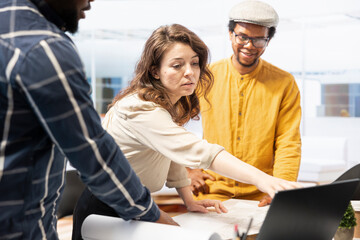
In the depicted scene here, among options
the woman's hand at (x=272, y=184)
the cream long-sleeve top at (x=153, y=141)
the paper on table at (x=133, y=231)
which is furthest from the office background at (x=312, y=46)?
the paper on table at (x=133, y=231)

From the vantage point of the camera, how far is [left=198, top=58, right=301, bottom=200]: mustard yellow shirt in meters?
2.22

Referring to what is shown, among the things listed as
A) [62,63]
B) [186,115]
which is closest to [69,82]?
[62,63]

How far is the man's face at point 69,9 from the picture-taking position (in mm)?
976

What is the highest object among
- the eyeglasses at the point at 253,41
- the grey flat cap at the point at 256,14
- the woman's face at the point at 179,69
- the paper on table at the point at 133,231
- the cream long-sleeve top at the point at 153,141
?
the grey flat cap at the point at 256,14

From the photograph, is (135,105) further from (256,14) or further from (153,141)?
(256,14)

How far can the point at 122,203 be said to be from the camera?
106 cm

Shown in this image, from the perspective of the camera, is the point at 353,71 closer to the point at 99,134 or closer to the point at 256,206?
the point at 256,206

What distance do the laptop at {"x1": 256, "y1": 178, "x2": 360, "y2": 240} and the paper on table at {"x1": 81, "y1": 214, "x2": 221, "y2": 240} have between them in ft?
0.47

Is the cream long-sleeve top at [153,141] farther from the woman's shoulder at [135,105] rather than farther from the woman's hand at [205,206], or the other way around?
the woman's hand at [205,206]

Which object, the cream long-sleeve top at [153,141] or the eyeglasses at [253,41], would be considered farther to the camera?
the eyeglasses at [253,41]

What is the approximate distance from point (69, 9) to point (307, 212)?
74 centimetres

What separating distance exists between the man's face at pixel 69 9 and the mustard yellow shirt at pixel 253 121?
4.37 ft

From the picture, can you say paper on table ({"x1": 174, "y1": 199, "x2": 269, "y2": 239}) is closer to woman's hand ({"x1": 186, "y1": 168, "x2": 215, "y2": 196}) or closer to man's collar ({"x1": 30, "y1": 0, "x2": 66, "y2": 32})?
woman's hand ({"x1": 186, "y1": 168, "x2": 215, "y2": 196})

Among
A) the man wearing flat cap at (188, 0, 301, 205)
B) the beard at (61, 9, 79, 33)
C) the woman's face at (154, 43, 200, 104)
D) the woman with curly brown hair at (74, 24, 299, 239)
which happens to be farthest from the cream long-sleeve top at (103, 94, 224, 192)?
the man wearing flat cap at (188, 0, 301, 205)
